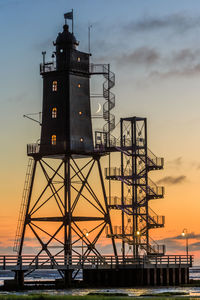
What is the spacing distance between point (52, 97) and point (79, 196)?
36.1ft

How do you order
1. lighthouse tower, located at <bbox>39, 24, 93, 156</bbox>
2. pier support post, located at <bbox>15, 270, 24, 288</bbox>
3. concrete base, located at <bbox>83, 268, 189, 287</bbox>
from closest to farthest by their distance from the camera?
pier support post, located at <bbox>15, 270, 24, 288</bbox> → concrete base, located at <bbox>83, 268, 189, 287</bbox> → lighthouse tower, located at <bbox>39, 24, 93, 156</bbox>

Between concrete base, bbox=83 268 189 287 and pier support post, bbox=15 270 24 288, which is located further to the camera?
concrete base, bbox=83 268 189 287

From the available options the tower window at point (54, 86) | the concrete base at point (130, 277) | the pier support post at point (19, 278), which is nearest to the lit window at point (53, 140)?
the tower window at point (54, 86)

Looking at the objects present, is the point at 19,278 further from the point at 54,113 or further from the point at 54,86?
the point at 54,86

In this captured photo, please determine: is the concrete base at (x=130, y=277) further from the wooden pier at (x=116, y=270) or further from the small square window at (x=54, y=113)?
the small square window at (x=54, y=113)

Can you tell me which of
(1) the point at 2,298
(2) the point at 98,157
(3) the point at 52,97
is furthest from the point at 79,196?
(1) the point at 2,298

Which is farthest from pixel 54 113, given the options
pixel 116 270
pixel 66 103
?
pixel 116 270

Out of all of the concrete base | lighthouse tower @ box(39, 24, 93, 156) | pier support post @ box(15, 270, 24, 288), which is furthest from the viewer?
lighthouse tower @ box(39, 24, 93, 156)

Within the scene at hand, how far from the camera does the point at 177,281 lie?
314 feet

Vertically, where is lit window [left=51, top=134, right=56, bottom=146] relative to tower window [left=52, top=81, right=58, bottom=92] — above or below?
below

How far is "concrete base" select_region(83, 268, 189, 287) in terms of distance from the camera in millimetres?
91312

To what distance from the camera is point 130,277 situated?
299 feet

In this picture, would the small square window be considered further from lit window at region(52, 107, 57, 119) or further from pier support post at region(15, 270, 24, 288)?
pier support post at region(15, 270, 24, 288)

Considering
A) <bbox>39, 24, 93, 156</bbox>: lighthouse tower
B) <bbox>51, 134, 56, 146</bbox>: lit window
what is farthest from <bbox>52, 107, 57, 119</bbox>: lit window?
<bbox>51, 134, 56, 146</bbox>: lit window
